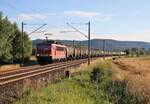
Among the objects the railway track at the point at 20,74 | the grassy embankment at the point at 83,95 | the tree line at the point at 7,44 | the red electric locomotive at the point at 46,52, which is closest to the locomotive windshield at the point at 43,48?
the red electric locomotive at the point at 46,52

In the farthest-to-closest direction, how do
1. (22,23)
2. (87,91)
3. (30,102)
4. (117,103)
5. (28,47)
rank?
(28,47) → (22,23) → (87,91) → (117,103) → (30,102)

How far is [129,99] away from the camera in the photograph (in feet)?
73.2

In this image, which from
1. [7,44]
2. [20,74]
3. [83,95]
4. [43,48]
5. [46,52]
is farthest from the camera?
[7,44]

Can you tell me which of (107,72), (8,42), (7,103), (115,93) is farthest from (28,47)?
(7,103)

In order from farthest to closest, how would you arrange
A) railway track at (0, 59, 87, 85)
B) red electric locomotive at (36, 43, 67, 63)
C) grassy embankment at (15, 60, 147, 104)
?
red electric locomotive at (36, 43, 67, 63) → railway track at (0, 59, 87, 85) → grassy embankment at (15, 60, 147, 104)

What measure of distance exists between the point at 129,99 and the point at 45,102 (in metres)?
7.25

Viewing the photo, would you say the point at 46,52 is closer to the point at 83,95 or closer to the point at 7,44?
the point at 7,44

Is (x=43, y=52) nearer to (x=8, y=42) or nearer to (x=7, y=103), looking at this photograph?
(x=8, y=42)

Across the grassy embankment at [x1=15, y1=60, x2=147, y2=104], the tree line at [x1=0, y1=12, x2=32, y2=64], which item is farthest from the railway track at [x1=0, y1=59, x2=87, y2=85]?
the tree line at [x1=0, y1=12, x2=32, y2=64]

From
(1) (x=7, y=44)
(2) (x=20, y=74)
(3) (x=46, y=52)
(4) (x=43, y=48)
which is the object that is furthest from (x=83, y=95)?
(1) (x=7, y=44)

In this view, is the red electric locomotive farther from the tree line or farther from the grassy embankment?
the grassy embankment

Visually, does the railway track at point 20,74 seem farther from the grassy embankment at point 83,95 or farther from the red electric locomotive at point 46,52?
the red electric locomotive at point 46,52

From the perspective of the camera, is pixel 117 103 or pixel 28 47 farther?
pixel 28 47

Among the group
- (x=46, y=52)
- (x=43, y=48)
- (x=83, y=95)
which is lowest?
(x=83, y=95)
